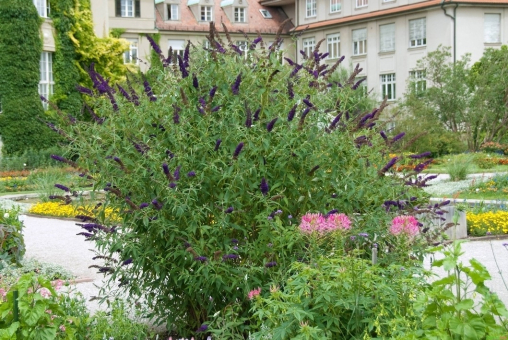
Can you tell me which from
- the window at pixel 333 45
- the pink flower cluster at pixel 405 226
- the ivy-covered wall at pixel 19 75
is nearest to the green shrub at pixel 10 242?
the pink flower cluster at pixel 405 226

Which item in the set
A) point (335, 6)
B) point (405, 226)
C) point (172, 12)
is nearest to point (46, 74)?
point (172, 12)

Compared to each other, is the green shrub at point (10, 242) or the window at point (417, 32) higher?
the window at point (417, 32)

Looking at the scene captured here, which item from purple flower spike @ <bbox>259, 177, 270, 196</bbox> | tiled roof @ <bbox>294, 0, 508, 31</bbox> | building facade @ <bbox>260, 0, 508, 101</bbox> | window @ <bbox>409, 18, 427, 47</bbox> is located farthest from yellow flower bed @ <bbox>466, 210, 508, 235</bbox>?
window @ <bbox>409, 18, 427, 47</bbox>

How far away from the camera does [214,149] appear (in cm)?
537

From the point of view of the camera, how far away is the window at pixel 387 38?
44.7 m

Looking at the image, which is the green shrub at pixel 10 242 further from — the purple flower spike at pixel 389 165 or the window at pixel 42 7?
the window at pixel 42 7

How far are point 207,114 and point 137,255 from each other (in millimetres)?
1104

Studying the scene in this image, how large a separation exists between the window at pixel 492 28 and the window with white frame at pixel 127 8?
19423mm

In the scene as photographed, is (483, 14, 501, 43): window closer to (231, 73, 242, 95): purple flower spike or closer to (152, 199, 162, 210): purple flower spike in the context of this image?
(231, 73, 242, 95): purple flower spike

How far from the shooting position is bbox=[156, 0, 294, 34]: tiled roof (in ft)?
160

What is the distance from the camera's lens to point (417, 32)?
43094mm

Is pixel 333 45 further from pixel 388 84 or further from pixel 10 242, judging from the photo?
pixel 10 242

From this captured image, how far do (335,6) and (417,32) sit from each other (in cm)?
711

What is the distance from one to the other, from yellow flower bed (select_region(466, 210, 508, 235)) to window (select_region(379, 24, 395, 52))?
3367 centimetres
